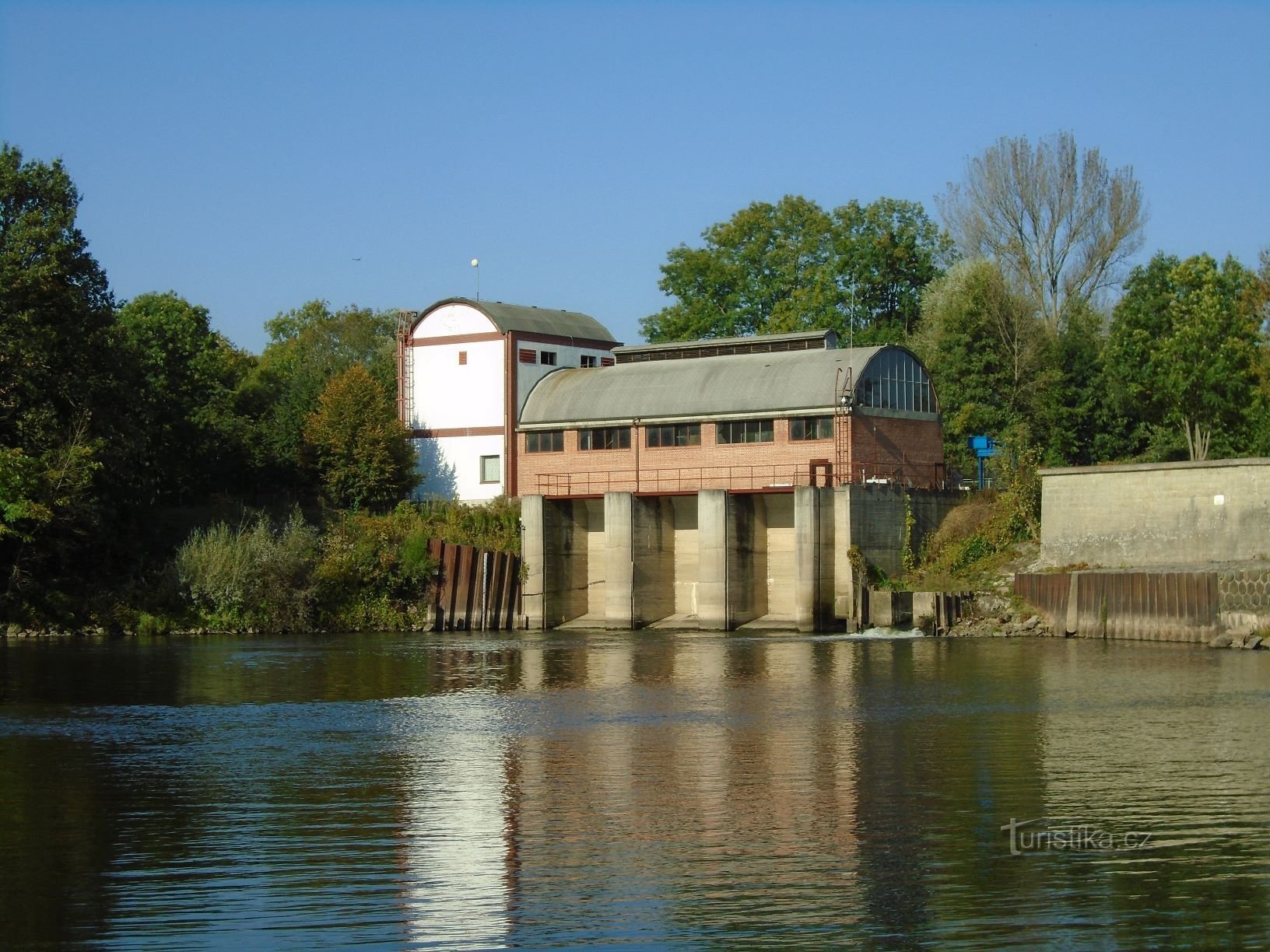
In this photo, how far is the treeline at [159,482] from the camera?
5984cm

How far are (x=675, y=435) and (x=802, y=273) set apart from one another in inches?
1308

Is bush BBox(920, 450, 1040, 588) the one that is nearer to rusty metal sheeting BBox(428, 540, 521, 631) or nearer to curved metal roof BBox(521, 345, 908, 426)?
curved metal roof BBox(521, 345, 908, 426)

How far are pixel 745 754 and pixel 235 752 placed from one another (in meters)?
9.65

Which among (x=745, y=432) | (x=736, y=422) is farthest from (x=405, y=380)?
(x=745, y=432)

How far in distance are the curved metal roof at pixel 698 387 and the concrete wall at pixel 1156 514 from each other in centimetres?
1065

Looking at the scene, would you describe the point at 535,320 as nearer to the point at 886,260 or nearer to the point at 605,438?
the point at 605,438

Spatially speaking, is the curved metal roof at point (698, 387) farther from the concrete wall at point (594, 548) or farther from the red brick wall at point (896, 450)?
the concrete wall at point (594, 548)

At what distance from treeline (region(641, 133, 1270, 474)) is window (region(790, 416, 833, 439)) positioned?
338 inches

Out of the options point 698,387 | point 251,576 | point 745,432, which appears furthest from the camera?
point 698,387

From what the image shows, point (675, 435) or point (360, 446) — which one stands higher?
point (360, 446)

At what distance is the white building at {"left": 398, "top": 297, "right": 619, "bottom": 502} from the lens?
244ft

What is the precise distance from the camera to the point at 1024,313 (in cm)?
8181

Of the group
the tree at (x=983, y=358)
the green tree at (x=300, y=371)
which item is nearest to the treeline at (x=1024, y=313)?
the tree at (x=983, y=358)

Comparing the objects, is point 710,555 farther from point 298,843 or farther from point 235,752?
point 298,843
